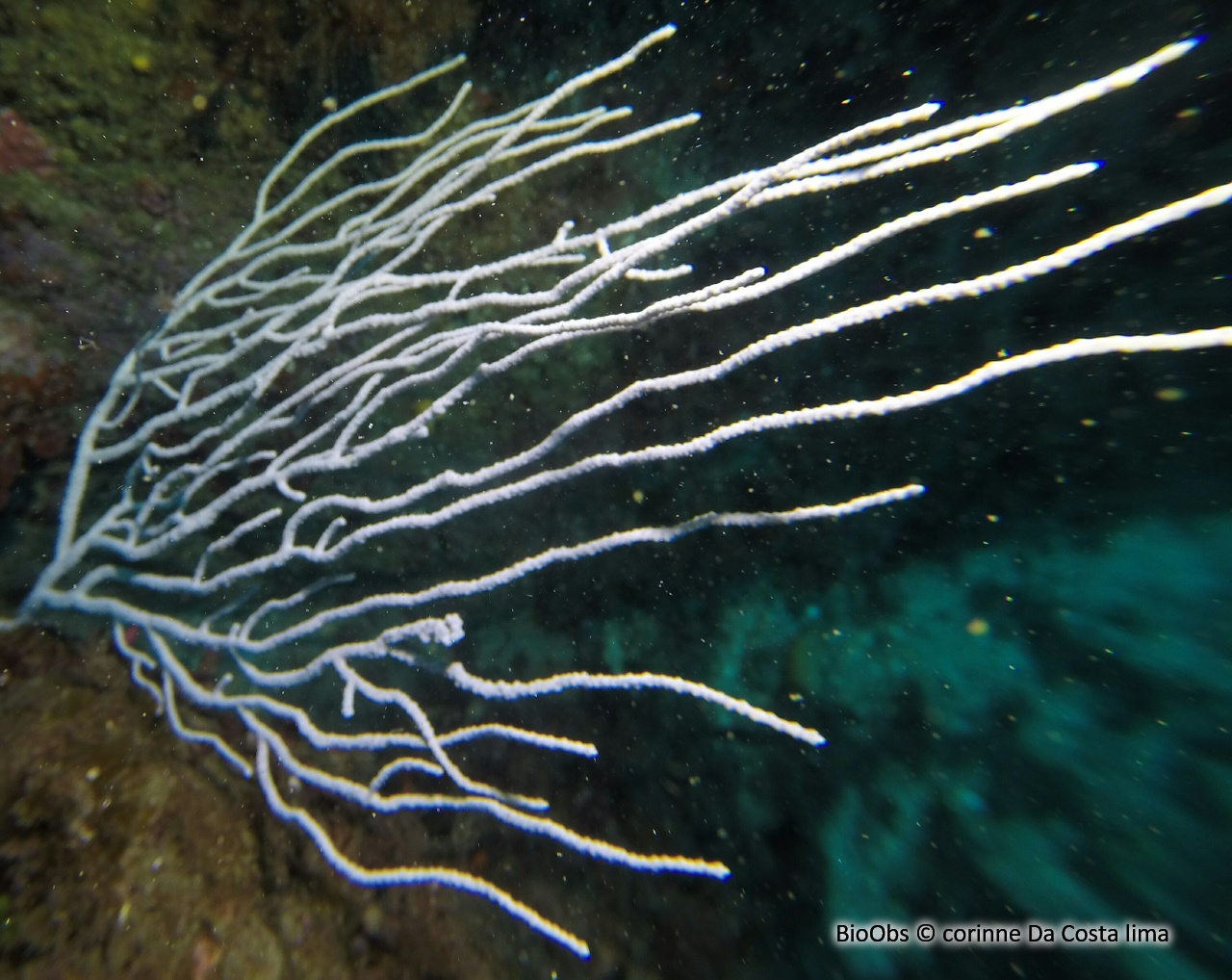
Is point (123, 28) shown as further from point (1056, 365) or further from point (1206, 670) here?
point (1206, 670)

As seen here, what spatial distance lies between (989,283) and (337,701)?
322 cm

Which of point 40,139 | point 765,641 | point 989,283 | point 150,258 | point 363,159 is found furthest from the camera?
point 765,641

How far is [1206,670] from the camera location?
2.75 m

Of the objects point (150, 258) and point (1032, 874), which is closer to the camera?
point (150, 258)

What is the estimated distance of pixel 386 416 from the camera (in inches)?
112

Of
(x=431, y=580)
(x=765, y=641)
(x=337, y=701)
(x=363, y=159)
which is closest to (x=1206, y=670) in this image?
(x=765, y=641)

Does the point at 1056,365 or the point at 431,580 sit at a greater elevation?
the point at 431,580

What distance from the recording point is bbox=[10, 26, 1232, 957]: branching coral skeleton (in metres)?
1.16

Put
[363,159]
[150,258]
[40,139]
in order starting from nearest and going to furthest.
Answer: [40,139] < [150,258] < [363,159]

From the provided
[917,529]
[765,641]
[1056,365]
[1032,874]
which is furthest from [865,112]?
[1032,874]

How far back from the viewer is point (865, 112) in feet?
9.91

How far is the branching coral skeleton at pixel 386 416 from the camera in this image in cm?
116

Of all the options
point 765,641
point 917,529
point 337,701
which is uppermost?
point 337,701

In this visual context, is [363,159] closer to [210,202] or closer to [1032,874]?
[210,202]
